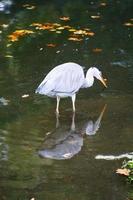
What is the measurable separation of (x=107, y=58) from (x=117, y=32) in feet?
6.60

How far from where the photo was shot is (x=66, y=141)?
23.4 ft

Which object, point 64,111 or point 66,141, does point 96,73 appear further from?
point 66,141

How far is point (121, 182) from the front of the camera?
5.68 meters

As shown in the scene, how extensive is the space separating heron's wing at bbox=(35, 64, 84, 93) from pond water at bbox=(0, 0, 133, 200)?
0.40 meters

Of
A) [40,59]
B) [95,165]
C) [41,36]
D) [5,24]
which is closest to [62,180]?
[95,165]

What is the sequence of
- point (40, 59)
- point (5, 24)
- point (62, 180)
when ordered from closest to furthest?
point (62, 180)
point (40, 59)
point (5, 24)

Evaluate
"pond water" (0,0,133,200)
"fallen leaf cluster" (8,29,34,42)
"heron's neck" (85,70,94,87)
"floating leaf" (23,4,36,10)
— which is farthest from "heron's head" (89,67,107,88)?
"floating leaf" (23,4,36,10)

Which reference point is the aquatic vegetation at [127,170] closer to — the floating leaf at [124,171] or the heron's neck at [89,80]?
the floating leaf at [124,171]

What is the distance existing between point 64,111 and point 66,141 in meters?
1.02

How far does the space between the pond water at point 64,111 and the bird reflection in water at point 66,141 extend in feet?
0.04

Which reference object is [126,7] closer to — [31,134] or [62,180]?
[31,134]

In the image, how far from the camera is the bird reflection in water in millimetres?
6613

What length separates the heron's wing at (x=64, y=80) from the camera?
25.5 feet

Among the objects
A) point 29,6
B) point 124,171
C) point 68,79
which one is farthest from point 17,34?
point 124,171
